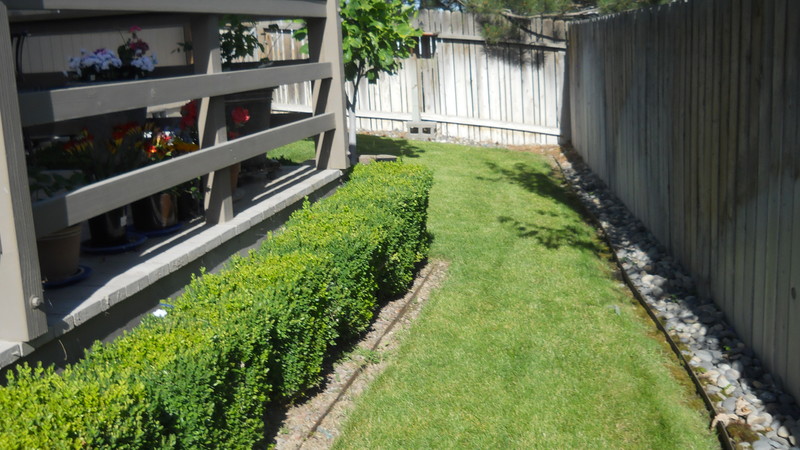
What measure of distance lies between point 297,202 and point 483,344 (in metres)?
2.15

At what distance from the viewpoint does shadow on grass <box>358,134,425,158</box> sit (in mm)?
13602

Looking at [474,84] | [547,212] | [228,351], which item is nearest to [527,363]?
[228,351]

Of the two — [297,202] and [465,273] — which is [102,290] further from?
[465,273]

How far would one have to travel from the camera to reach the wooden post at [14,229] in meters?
3.63

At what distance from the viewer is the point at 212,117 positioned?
598cm

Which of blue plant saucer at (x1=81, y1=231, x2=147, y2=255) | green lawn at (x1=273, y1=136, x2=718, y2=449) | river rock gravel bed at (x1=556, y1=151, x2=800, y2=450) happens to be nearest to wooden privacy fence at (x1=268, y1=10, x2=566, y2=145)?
river rock gravel bed at (x1=556, y1=151, x2=800, y2=450)

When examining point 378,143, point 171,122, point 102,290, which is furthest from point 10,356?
point 378,143

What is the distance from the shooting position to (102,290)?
14.9ft

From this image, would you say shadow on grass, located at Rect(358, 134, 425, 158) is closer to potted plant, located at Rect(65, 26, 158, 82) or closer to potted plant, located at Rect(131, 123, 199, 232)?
potted plant, located at Rect(131, 123, 199, 232)

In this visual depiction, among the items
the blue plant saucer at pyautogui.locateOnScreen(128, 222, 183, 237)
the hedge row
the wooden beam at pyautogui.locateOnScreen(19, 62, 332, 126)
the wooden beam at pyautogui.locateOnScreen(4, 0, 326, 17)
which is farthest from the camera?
the blue plant saucer at pyautogui.locateOnScreen(128, 222, 183, 237)

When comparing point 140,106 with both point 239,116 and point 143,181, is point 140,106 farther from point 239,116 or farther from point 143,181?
point 239,116

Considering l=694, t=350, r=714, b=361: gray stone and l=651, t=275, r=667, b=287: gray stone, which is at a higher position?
l=651, t=275, r=667, b=287: gray stone

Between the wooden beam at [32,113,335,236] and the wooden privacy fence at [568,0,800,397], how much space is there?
340 cm

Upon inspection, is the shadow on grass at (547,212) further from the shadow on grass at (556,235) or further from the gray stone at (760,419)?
the gray stone at (760,419)
